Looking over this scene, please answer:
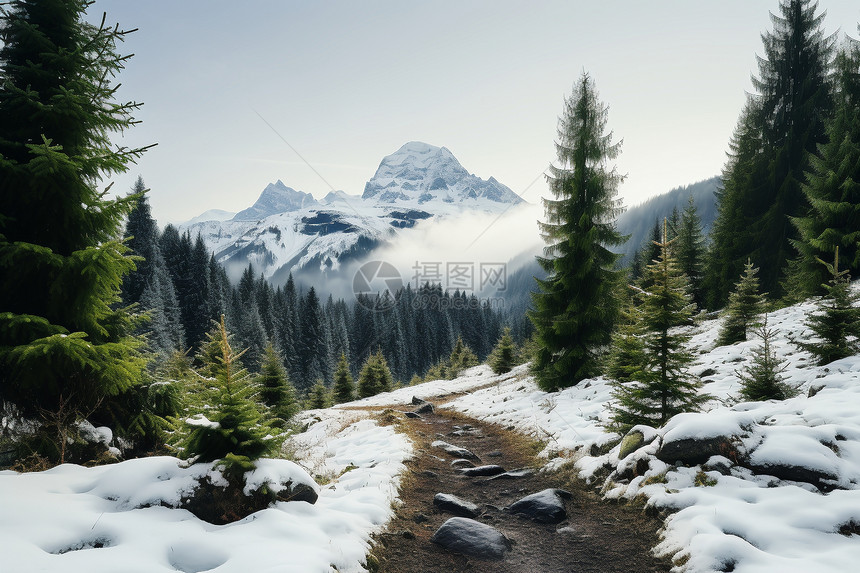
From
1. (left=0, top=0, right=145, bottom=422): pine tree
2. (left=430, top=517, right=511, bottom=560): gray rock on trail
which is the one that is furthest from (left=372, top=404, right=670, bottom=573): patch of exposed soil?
(left=0, top=0, right=145, bottom=422): pine tree

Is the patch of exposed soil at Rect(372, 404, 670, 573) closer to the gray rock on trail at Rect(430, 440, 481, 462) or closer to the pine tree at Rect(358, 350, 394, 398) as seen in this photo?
the gray rock on trail at Rect(430, 440, 481, 462)

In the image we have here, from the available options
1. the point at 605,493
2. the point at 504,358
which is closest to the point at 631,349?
the point at 605,493

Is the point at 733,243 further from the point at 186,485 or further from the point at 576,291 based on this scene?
the point at 186,485

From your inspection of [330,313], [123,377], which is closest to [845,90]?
[123,377]

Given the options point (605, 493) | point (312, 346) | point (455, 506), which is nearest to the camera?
point (455, 506)

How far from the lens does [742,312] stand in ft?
50.5

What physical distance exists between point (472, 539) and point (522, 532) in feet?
3.27

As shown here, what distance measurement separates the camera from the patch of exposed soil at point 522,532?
5.11 metres

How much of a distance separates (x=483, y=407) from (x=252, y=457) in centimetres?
1469

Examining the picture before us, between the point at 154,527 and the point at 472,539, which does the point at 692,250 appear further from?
the point at 154,527

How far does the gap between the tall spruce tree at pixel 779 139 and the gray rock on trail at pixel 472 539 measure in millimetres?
28507

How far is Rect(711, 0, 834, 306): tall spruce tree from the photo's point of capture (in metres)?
24.7

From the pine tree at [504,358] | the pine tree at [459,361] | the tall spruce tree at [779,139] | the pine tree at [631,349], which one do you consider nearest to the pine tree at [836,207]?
the tall spruce tree at [779,139]

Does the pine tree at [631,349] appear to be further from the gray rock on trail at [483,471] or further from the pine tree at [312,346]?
the pine tree at [312,346]
